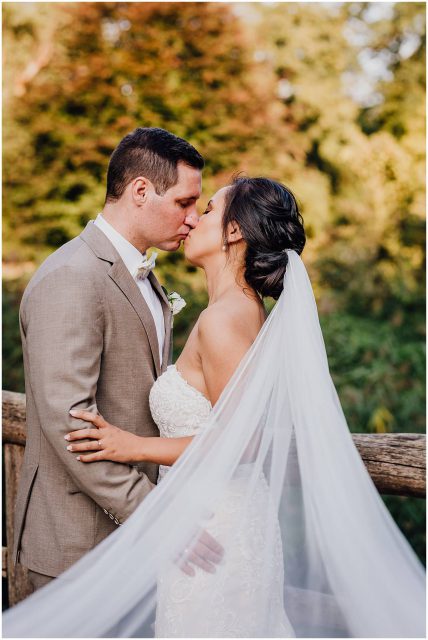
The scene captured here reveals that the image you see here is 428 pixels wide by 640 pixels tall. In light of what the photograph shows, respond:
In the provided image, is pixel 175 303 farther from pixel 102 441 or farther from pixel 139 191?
pixel 102 441

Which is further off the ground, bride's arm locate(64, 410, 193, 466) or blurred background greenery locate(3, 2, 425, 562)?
blurred background greenery locate(3, 2, 425, 562)

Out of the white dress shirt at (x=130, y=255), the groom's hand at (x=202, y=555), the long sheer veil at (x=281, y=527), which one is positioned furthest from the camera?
the white dress shirt at (x=130, y=255)

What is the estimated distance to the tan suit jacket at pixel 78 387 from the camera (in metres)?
2.30

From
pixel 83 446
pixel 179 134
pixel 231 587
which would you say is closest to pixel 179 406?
pixel 83 446

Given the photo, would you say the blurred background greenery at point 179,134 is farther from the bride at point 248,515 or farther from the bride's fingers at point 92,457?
the bride's fingers at point 92,457

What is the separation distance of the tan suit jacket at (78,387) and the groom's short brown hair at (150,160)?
0.29 metres

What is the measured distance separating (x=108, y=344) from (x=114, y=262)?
31 cm

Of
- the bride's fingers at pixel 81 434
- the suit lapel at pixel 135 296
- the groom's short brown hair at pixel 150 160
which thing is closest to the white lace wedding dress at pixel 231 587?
the bride's fingers at pixel 81 434

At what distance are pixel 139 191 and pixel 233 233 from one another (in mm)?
416

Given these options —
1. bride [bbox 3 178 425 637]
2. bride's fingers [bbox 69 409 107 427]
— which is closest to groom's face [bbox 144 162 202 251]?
bride [bbox 3 178 425 637]

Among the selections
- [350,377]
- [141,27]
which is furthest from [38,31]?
[350,377]

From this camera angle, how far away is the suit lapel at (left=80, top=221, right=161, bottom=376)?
2557mm

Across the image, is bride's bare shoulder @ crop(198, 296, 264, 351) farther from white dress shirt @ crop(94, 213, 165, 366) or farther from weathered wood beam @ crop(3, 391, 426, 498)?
weathered wood beam @ crop(3, 391, 426, 498)

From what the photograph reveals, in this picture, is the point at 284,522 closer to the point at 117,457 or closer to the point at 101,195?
the point at 117,457
